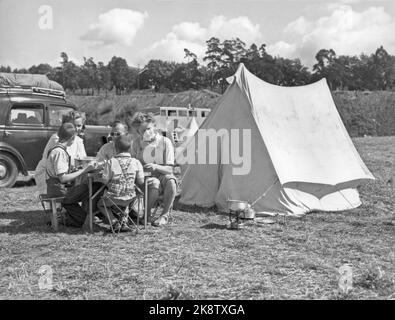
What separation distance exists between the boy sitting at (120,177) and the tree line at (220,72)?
47.1 ft

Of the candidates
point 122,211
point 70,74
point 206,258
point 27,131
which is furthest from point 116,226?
point 70,74

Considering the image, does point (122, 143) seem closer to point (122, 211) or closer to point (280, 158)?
point (122, 211)

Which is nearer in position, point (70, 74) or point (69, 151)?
point (69, 151)

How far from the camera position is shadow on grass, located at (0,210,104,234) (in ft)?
19.7

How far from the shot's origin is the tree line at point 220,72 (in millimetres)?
26466

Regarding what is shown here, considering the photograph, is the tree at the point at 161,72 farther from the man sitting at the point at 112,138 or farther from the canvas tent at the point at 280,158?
the man sitting at the point at 112,138

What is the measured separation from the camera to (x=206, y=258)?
4840 mm

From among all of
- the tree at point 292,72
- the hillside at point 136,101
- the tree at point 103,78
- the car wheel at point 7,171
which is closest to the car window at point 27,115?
the car wheel at point 7,171

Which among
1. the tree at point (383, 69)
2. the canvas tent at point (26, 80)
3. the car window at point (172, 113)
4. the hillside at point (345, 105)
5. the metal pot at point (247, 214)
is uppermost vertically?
the tree at point (383, 69)

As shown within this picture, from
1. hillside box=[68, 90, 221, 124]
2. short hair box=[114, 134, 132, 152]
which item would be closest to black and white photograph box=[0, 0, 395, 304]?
short hair box=[114, 134, 132, 152]

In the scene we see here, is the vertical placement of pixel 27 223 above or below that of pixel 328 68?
below

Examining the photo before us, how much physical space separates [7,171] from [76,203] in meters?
4.53

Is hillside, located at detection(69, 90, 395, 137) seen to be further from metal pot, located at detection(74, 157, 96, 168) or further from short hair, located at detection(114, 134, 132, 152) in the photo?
short hair, located at detection(114, 134, 132, 152)

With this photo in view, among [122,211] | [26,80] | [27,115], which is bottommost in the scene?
[122,211]
